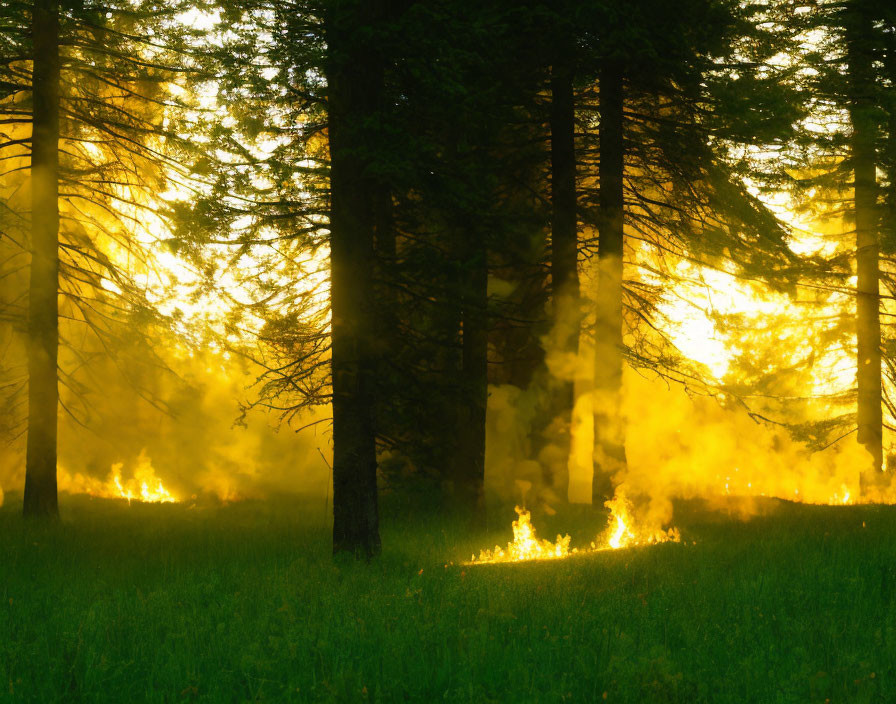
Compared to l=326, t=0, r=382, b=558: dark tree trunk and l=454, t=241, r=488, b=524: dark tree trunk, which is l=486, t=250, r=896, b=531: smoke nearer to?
l=454, t=241, r=488, b=524: dark tree trunk

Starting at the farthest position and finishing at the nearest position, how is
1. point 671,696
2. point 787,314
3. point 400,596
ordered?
point 787,314 → point 400,596 → point 671,696

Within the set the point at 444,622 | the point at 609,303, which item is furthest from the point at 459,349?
the point at 444,622

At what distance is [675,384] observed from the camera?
68.5 ft

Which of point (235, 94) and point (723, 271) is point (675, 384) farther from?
point (235, 94)

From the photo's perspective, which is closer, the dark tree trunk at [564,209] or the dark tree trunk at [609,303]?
the dark tree trunk at [609,303]

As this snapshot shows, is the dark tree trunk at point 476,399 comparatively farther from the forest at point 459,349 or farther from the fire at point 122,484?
the fire at point 122,484

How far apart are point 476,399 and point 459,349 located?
345cm

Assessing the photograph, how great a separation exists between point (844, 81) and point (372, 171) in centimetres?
1572

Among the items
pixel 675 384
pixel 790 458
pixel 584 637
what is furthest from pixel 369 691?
pixel 790 458

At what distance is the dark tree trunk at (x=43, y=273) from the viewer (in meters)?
13.7

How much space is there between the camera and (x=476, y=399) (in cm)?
1331

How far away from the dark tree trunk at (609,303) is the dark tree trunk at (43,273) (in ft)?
31.0

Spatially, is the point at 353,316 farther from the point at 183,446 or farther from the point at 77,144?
the point at 183,446

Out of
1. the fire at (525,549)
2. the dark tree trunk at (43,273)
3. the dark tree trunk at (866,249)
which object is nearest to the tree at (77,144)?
the dark tree trunk at (43,273)
